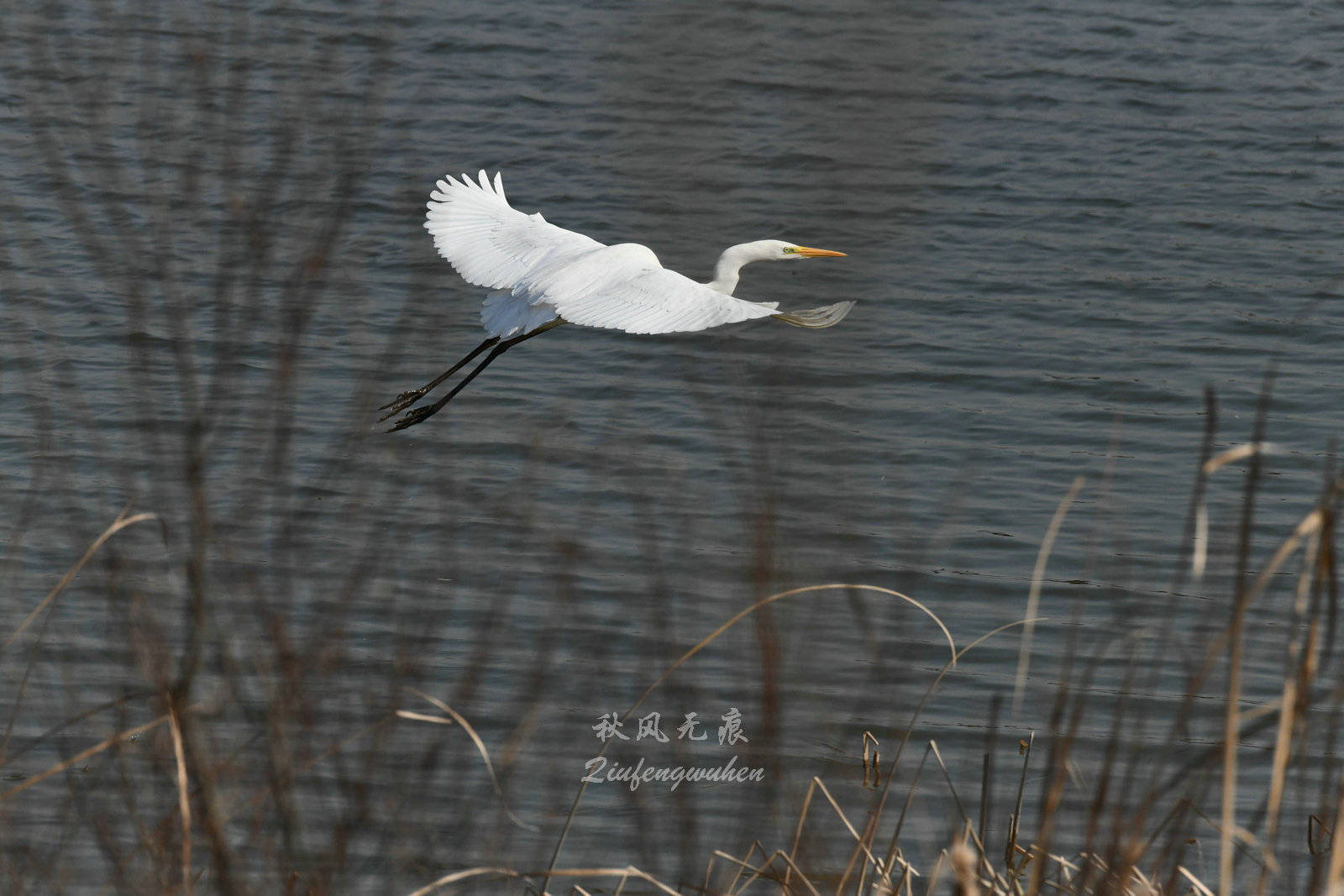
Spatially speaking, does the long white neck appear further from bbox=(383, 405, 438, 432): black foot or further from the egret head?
bbox=(383, 405, 438, 432): black foot

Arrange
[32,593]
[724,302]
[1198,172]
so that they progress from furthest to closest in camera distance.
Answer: [1198,172] → [32,593] → [724,302]

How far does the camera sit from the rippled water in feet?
5.91

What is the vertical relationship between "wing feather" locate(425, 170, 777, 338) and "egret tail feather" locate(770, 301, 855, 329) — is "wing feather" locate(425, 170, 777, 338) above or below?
below

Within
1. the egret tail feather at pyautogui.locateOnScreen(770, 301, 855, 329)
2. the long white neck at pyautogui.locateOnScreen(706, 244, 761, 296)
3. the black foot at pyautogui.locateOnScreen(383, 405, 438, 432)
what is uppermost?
the egret tail feather at pyautogui.locateOnScreen(770, 301, 855, 329)

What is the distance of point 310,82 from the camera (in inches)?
75.5

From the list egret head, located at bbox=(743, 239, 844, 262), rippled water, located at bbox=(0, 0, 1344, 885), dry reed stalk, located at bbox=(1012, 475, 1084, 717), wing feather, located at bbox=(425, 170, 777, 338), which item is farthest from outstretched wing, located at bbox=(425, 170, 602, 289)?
dry reed stalk, located at bbox=(1012, 475, 1084, 717)

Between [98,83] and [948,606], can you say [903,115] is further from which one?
[948,606]

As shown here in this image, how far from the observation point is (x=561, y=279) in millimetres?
4539

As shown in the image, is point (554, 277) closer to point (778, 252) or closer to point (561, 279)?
point (561, 279)

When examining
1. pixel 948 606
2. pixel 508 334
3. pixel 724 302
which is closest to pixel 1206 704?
pixel 948 606

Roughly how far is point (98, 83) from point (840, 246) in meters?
5.66

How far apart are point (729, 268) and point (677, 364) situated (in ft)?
6.82

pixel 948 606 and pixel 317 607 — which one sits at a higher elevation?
pixel 317 607

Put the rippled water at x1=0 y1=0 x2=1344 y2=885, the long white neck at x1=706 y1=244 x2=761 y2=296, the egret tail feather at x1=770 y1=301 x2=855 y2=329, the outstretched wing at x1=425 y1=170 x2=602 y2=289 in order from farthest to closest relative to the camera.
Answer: the outstretched wing at x1=425 y1=170 x2=602 y2=289 < the long white neck at x1=706 y1=244 x2=761 y2=296 < the egret tail feather at x1=770 y1=301 x2=855 y2=329 < the rippled water at x1=0 y1=0 x2=1344 y2=885
